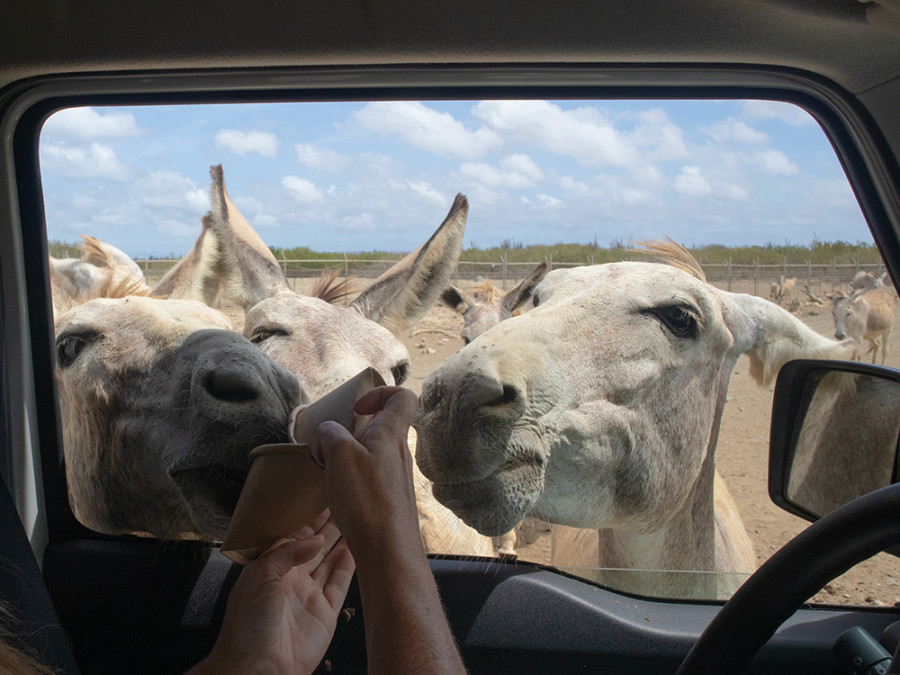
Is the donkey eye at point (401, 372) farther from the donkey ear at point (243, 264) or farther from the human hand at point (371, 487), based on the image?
the human hand at point (371, 487)

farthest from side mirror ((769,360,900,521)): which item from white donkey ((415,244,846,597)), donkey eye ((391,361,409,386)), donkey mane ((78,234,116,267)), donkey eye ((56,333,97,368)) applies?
donkey mane ((78,234,116,267))

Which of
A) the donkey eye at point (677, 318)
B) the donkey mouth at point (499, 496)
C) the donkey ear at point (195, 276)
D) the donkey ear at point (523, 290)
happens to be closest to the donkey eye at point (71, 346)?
the donkey ear at point (195, 276)

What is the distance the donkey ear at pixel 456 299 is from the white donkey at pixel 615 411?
0.55 m

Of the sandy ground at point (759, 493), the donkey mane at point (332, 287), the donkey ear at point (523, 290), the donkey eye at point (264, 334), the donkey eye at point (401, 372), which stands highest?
the donkey mane at point (332, 287)

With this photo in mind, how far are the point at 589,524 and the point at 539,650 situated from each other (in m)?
0.38

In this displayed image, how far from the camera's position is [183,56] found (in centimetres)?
155

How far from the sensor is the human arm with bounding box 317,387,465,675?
713 mm

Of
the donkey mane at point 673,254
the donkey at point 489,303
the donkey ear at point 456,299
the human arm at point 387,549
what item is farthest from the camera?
the donkey ear at point 456,299

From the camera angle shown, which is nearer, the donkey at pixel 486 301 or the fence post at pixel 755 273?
the fence post at pixel 755 273

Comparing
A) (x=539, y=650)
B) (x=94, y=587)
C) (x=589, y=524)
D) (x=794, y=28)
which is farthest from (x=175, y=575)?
(x=794, y=28)

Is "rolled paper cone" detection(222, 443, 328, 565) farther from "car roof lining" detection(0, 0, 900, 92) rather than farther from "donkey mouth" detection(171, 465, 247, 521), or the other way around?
"car roof lining" detection(0, 0, 900, 92)

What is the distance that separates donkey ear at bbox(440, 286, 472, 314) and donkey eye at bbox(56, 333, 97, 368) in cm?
120

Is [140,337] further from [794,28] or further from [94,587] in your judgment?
[794,28]

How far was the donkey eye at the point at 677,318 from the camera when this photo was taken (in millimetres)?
1733
